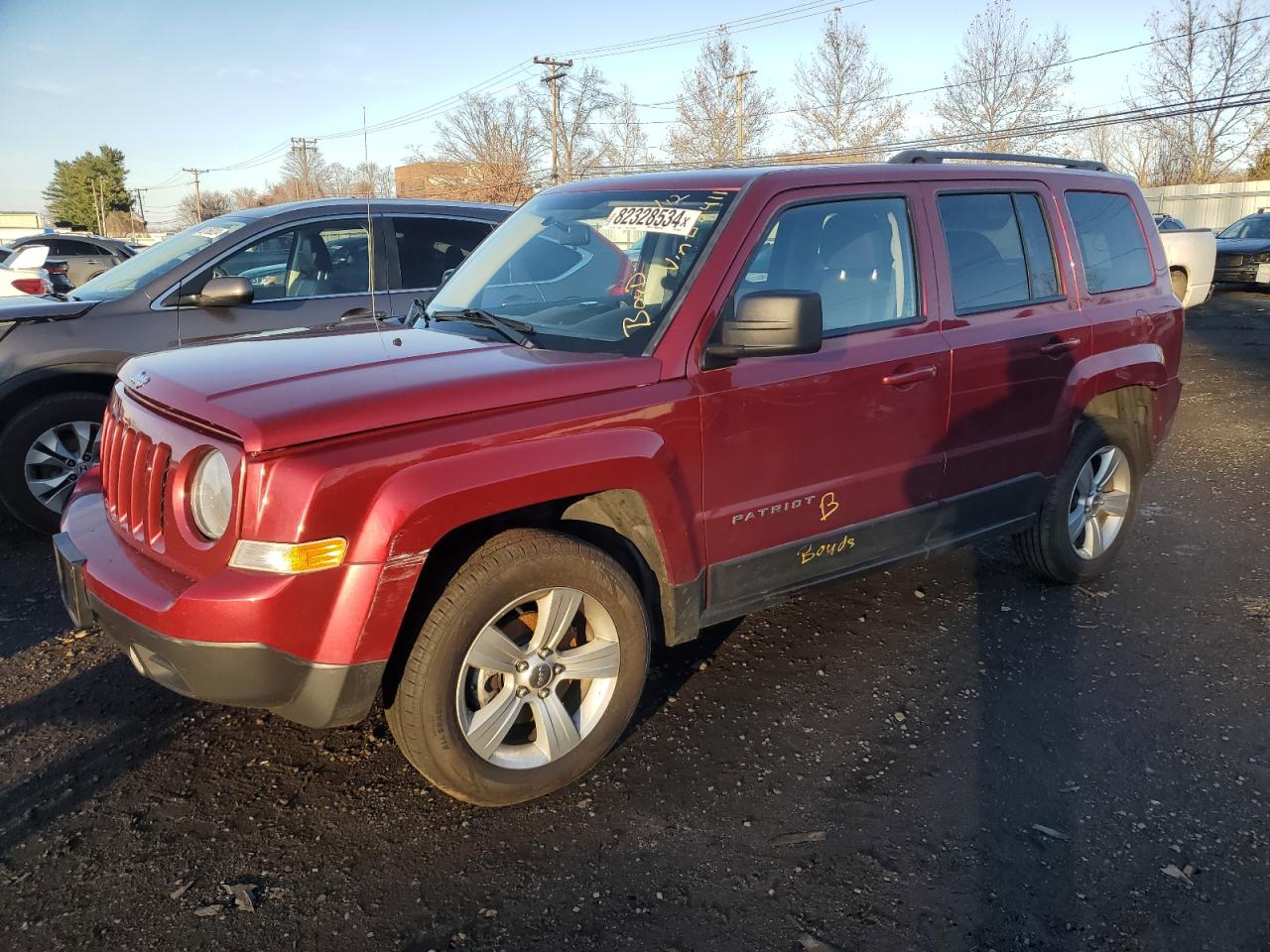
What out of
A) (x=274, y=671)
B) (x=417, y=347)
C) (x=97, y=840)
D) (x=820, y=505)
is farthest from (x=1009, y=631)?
(x=97, y=840)

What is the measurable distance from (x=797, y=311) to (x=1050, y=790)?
1.78 metres

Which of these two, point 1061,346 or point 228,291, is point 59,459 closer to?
point 228,291

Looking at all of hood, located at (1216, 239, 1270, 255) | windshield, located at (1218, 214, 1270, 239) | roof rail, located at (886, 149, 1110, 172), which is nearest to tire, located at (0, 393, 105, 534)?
roof rail, located at (886, 149, 1110, 172)

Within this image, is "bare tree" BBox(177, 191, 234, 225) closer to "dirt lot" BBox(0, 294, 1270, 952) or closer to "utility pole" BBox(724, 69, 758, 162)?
"utility pole" BBox(724, 69, 758, 162)

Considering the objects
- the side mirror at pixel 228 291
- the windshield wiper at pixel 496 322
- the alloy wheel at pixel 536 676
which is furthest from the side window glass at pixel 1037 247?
the side mirror at pixel 228 291

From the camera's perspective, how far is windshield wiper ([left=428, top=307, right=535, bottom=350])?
333 centimetres

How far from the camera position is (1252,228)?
66.1 ft

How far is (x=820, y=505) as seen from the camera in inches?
140

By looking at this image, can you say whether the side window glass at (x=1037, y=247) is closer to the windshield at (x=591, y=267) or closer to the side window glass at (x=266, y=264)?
the windshield at (x=591, y=267)

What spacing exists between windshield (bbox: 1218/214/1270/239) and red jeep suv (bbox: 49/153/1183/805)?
62.6ft

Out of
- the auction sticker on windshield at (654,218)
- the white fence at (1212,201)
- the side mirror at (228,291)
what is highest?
the white fence at (1212,201)

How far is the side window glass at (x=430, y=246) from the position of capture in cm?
616

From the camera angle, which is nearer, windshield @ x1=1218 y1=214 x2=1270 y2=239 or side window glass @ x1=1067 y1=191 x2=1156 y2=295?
side window glass @ x1=1067 y1=191 x2=1156 y2=295

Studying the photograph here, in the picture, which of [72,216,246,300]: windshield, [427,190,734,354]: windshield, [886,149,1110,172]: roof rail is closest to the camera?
[427,190,734,354]: windshield
